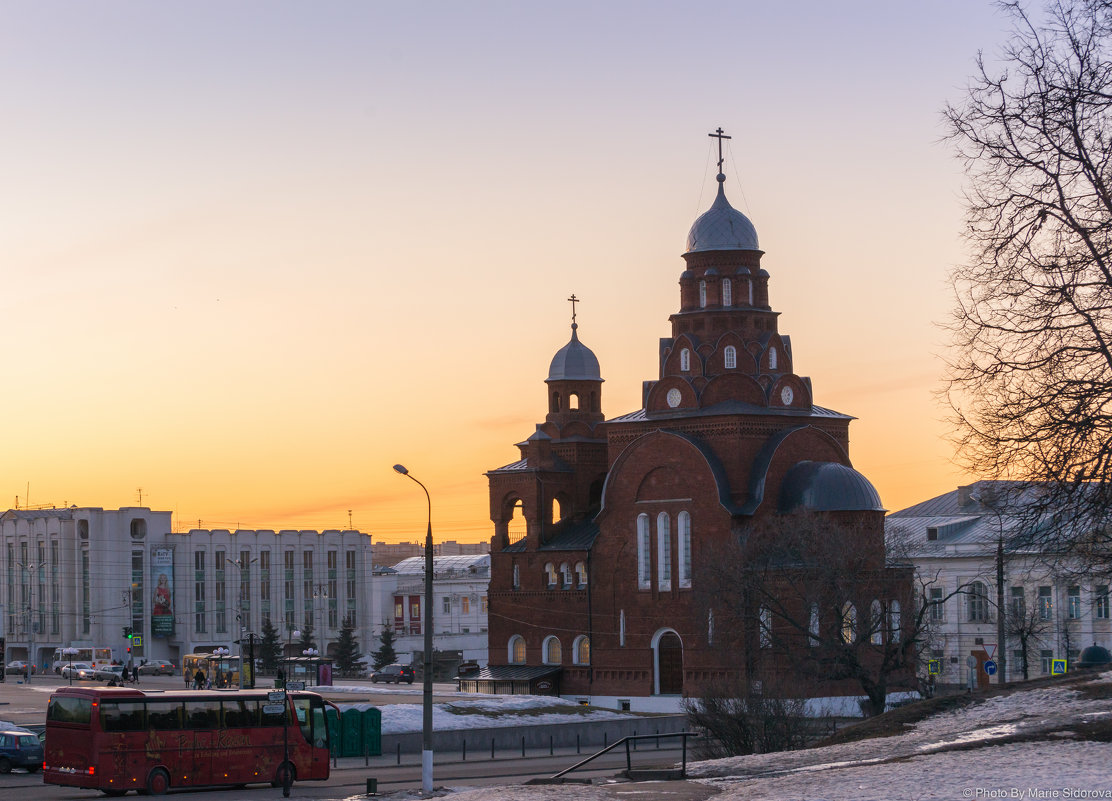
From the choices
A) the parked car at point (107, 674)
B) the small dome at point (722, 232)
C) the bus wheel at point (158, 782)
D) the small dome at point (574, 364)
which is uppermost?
the small dome at point (722, 232)

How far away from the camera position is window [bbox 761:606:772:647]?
59.8 m

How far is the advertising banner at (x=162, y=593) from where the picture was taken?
120812 millimetres

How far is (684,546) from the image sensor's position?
71.3 meters

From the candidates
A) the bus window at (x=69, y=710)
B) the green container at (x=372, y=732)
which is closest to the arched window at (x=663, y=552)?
the green container at (x=372, y=732)

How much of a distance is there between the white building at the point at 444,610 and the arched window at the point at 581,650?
187ft

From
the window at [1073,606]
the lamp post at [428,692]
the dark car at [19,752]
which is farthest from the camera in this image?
the window at [1073,606]

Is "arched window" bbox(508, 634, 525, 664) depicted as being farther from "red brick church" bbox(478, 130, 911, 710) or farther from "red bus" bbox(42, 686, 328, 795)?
"red bus" bbox(42, 686, 328, 795)

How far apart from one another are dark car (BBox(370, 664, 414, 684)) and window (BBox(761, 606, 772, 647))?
1139 inches

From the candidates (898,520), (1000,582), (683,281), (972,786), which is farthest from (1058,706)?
(898,520)

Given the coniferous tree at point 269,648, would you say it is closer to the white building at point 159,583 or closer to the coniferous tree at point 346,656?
the coniferous tree at point 346,656

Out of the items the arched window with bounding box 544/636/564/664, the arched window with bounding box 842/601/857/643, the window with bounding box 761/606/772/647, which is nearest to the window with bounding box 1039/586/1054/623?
the arched window with bounding box 842/601/857/643

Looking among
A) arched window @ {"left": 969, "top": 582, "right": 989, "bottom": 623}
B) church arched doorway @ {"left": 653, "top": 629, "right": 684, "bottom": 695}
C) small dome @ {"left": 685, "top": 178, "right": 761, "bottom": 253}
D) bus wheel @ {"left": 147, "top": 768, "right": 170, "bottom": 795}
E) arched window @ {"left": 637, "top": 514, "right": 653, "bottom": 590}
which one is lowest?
church arched doorway @ {"left": 653, "top": 629, "right": 684, "bottom": 695}

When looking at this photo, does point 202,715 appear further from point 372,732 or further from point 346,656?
point 346,656

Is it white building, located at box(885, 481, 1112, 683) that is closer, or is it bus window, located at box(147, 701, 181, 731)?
bus window, located at box(147, 701, 181, 731)
